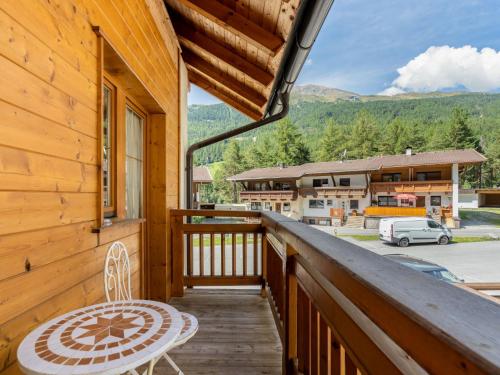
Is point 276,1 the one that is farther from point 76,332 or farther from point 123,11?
point 76,332

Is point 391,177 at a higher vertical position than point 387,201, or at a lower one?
higher

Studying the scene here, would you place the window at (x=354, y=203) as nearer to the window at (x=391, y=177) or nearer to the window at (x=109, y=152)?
the window at (x=391, y=177)

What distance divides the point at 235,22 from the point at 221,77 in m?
2.03

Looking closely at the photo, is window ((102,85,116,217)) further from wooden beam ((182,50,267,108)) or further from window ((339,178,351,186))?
window ((339,178,351,186))

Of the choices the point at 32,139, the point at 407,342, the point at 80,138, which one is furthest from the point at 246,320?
the point at 407,342

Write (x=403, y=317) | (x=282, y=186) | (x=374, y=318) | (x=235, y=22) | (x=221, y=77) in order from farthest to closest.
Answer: (x=282, y=186), (x=221, y=77), (x=235, y=22), (x=374, y=318), (x=403, y=317)

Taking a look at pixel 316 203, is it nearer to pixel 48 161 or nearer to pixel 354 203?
pixel 354 203

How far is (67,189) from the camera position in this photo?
1271mm

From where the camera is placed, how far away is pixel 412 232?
16.6 ft

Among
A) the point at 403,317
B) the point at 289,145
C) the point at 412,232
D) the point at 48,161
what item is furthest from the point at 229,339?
the point at 289,145

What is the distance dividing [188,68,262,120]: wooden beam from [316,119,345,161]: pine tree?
75.4 ft

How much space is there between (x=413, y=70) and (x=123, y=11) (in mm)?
32538

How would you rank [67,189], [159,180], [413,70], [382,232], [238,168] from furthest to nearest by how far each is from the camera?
[238,168] < [413,70] < [382,232] < [159,180] < [67,189]

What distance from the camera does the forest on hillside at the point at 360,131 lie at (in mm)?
12083
